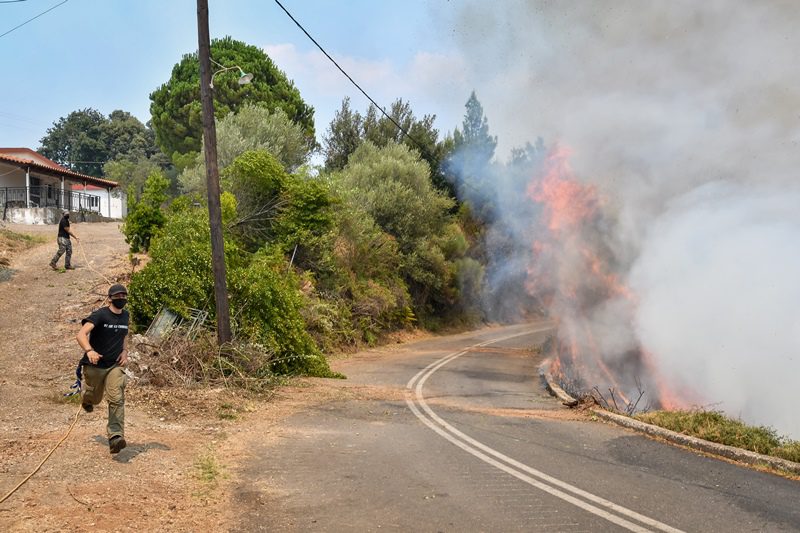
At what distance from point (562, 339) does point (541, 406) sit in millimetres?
10066

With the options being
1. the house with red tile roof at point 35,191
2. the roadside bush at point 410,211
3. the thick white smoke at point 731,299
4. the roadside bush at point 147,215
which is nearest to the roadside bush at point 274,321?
the roadside bush at point 147,215

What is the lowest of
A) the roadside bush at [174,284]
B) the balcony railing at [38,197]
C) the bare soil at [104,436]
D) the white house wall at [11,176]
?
the bare soil at [104,436]

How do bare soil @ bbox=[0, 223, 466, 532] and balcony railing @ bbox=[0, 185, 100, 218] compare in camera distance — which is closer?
bare soil @ bbox=[0, 223, 466, 532]

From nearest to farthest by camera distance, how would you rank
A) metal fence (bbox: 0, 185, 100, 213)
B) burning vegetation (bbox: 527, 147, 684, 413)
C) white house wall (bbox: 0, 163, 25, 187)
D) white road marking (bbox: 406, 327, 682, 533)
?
white road marking (bbox: 406, 327, 682, 533) < burning vegetation (bbox: 527, 147, 684, 413) < metal fence (bbox: 0, 185, 100, 213) < white house wall (bbox: 0, 163, 25, 187)

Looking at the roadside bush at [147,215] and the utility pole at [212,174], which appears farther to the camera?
the roadside bush at [147,215]

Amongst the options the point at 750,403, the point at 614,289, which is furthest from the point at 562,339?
the point at 750,403

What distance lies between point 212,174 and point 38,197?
106 feet

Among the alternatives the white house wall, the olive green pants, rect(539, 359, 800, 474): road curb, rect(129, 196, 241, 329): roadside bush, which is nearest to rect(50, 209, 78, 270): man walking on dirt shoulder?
rect(129, 196, 241, 329): roadside bush

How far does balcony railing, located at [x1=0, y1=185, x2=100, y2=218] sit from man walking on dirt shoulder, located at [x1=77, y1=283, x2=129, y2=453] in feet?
99.0

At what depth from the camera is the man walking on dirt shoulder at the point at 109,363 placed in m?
6.76

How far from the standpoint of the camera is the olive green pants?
22.2 feet

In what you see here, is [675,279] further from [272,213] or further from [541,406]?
[272,213]

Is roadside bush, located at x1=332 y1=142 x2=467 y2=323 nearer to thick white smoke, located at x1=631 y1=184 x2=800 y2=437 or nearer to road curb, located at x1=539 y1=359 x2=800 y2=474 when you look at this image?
thick white smoke, located at x1=631 y1=184 x2=800 y2=437

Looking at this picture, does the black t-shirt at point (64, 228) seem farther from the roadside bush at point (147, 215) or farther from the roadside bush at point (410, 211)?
the roadside bush at point (410, 211)
